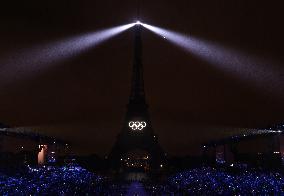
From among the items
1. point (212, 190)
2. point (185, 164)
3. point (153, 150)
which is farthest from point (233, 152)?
point (212, 190)

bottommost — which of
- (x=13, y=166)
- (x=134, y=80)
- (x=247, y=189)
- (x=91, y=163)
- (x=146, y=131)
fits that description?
(x=247, y=189)

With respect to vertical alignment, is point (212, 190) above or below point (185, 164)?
below

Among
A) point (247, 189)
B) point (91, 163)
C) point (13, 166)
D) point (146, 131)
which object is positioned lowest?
point (247, 189)

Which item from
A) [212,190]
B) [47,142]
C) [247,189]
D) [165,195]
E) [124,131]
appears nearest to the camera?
[247,189]

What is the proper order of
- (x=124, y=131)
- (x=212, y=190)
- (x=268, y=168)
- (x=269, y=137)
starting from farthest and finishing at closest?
1. (x=124, y=131)
2. (x=269, y=137)
3. (x=268, y=168)
4. (x=212, y=190)

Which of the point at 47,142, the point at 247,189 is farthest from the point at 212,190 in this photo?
the point at 47,142

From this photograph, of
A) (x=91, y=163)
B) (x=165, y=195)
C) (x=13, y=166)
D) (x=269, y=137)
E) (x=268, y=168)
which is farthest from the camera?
(x=91, y=163)

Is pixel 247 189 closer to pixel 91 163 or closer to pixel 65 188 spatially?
pixel 65 188

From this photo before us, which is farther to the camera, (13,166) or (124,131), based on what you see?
(124,131)

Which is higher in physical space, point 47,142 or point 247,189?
point 47,142
